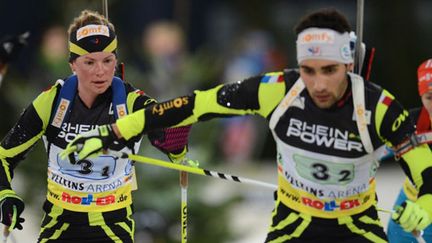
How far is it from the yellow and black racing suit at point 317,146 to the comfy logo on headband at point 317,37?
8.1 inches

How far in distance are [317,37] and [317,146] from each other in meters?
0.52

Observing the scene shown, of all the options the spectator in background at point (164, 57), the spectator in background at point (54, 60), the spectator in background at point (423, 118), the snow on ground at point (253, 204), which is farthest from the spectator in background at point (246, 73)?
the spectator in background at point (423, 118)

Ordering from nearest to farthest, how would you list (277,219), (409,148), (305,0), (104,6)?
(409,148) < (277,219) < (104,6) < (305,0)

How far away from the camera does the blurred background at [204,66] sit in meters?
10.8

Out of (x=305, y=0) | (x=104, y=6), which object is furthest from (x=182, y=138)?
(x=305, y=0)

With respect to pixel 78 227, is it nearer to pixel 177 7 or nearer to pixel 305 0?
pixel 177 7

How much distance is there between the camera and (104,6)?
23.8 feet

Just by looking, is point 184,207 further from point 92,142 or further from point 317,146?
point 317,146

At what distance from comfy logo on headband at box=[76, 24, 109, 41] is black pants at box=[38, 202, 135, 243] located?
97cm

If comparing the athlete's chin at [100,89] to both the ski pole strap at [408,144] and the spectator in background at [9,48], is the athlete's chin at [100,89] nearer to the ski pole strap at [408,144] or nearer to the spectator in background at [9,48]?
the spectator in background at [9,48]

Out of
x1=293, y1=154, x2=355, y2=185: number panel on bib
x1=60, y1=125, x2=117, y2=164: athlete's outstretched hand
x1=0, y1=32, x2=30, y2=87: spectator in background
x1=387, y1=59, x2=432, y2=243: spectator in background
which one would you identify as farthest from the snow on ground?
x1=293, y1=154, x2=355, y2=185: number panel on bib

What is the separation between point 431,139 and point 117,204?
1792 mm

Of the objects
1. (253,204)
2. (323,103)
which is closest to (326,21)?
(323,103)

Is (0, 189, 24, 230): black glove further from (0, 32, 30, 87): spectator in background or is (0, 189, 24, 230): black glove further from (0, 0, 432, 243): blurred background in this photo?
(0, 0, 432, 243): blurred background
